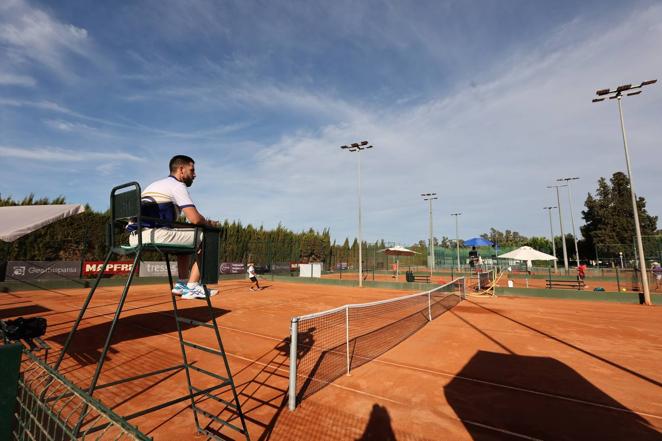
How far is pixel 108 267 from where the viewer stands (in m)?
22.1

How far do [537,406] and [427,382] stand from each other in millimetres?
1590

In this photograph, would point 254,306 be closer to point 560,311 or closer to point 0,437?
point 0,437

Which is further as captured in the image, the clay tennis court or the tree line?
the tree line

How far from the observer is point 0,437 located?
1.60 metres

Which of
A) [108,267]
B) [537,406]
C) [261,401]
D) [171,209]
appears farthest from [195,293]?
[108,267]

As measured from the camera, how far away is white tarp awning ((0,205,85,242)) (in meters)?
7.32

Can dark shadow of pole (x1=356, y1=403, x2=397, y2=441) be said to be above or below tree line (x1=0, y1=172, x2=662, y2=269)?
below

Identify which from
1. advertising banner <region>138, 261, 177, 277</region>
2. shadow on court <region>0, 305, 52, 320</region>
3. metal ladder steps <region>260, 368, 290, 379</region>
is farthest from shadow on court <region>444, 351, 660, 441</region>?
advertising banner <region>138, 261, 177, 277</region>

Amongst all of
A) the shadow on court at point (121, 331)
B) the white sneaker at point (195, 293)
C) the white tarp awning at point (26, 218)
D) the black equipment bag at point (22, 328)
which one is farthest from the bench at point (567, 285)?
the white tarp awning at point (26, 218)

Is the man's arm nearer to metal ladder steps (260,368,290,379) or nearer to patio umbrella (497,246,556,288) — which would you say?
metal ladder steps (260,368,290,379)

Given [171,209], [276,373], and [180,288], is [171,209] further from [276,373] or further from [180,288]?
[276,373]

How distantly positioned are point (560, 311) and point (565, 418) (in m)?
11.5

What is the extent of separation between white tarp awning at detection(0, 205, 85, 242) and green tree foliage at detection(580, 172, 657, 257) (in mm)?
61057

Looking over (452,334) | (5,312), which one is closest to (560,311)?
(452,334)
